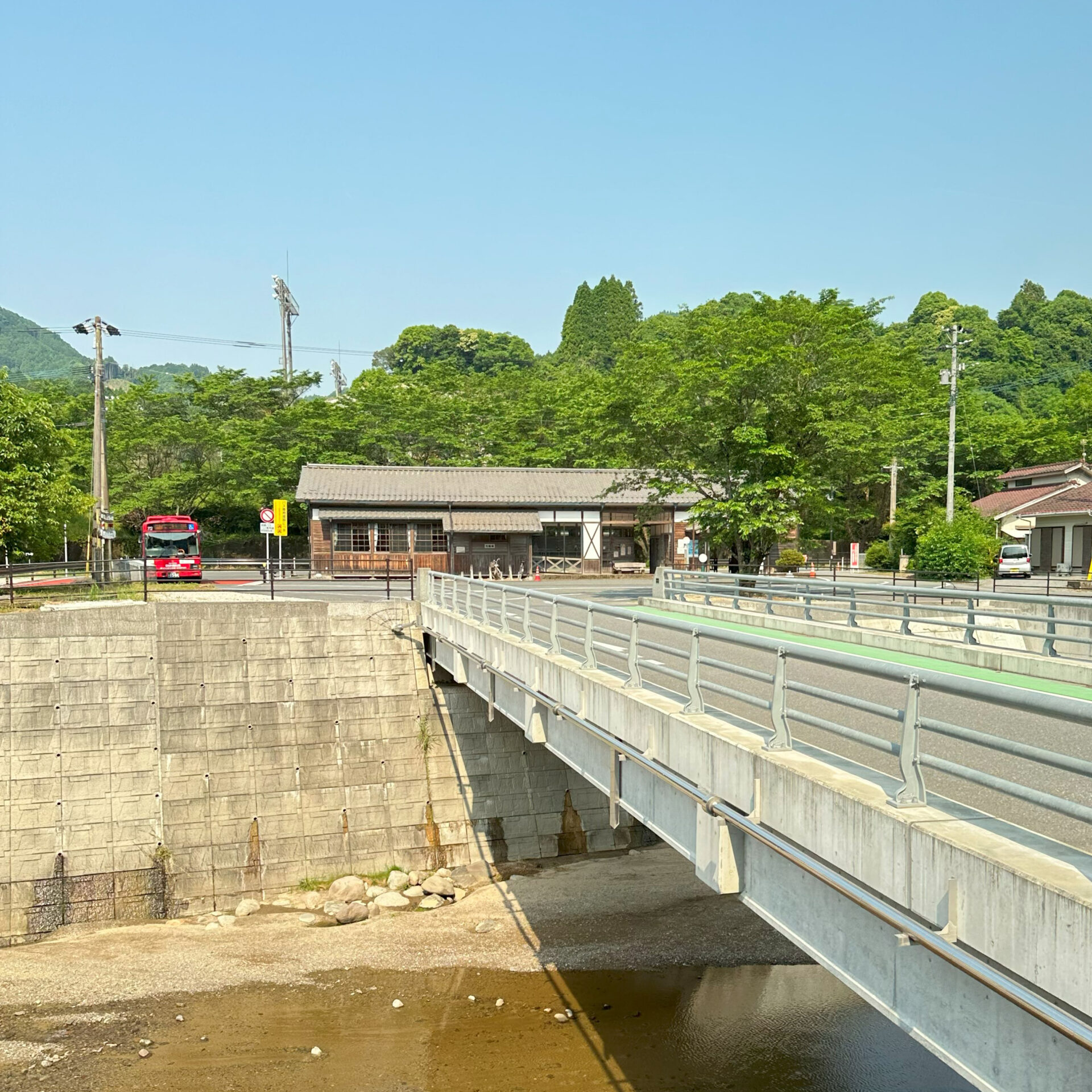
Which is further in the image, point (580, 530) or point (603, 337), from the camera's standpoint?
point (603, 337)

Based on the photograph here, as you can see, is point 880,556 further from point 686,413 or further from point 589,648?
point 589,648

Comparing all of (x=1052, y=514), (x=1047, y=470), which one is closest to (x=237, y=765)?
(x=1052, y=514)

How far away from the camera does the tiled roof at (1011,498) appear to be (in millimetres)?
51031

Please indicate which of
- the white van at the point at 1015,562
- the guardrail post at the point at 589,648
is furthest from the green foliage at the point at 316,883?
the white van at the point at 1015,562

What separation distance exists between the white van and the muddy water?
31573 millimetres

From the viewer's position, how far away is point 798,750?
6566 millimetres

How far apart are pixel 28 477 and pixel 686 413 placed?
70.3 feet

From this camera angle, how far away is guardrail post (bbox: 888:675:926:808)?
16.2 ft

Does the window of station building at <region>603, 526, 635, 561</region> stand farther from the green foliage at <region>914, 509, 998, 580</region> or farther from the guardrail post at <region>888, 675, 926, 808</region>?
the guardrail post at <region>888, 675, 926, 808</region>

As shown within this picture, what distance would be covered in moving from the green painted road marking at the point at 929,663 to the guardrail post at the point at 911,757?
2977mm

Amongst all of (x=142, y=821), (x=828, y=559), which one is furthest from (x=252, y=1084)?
(x=828, y=559)

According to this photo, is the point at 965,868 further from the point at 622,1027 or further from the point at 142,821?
the point at 142,821

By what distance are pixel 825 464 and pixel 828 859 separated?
2202cm

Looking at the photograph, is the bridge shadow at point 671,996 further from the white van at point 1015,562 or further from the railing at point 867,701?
the white van at point 1015,562
